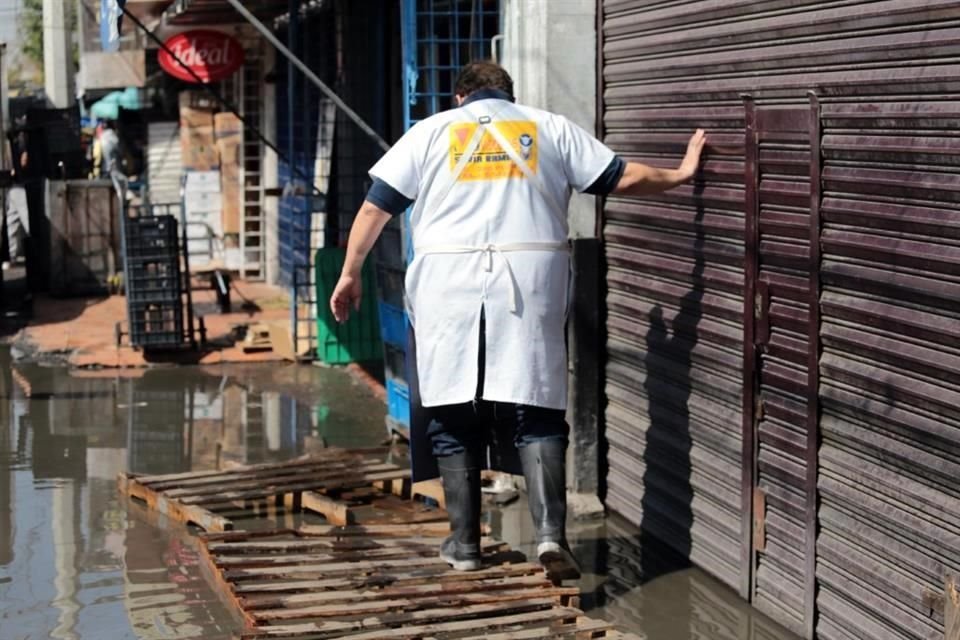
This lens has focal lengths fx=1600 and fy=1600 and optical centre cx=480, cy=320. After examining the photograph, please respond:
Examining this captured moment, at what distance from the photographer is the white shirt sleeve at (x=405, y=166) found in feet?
21.1

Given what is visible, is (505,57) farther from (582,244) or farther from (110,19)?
(110,19)

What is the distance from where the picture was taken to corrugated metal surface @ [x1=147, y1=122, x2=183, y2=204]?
89.2ft

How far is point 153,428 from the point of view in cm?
1079

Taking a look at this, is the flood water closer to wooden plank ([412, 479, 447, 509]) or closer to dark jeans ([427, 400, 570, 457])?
wooden plank ([412, 479, 447, 509])

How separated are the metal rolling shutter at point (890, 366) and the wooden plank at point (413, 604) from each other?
1108 mm

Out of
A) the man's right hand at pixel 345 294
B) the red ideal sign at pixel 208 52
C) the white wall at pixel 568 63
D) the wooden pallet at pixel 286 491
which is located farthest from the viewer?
the red ideal sign at pixel 208 52

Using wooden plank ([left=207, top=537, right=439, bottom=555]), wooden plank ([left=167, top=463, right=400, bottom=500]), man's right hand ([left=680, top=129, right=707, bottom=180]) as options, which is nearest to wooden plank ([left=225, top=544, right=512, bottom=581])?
wooden plank ([left=207, top=537, right=439, bottom=555])

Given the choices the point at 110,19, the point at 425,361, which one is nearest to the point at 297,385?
the point at 110,19

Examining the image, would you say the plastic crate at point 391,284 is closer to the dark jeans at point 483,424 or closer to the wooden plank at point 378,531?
the wooden plank at point 378,531

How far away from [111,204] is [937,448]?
14043 millimetres

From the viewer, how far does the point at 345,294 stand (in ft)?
21.7

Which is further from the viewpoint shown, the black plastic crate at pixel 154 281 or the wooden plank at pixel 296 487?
the black plastic crate at pixel 154 281

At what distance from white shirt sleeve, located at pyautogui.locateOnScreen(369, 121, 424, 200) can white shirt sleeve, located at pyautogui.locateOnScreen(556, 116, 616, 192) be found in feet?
1.89

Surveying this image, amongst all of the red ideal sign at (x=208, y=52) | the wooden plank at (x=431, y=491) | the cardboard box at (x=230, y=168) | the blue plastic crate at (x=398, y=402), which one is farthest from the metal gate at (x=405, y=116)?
the cardboard box at (x=230, y=168)
